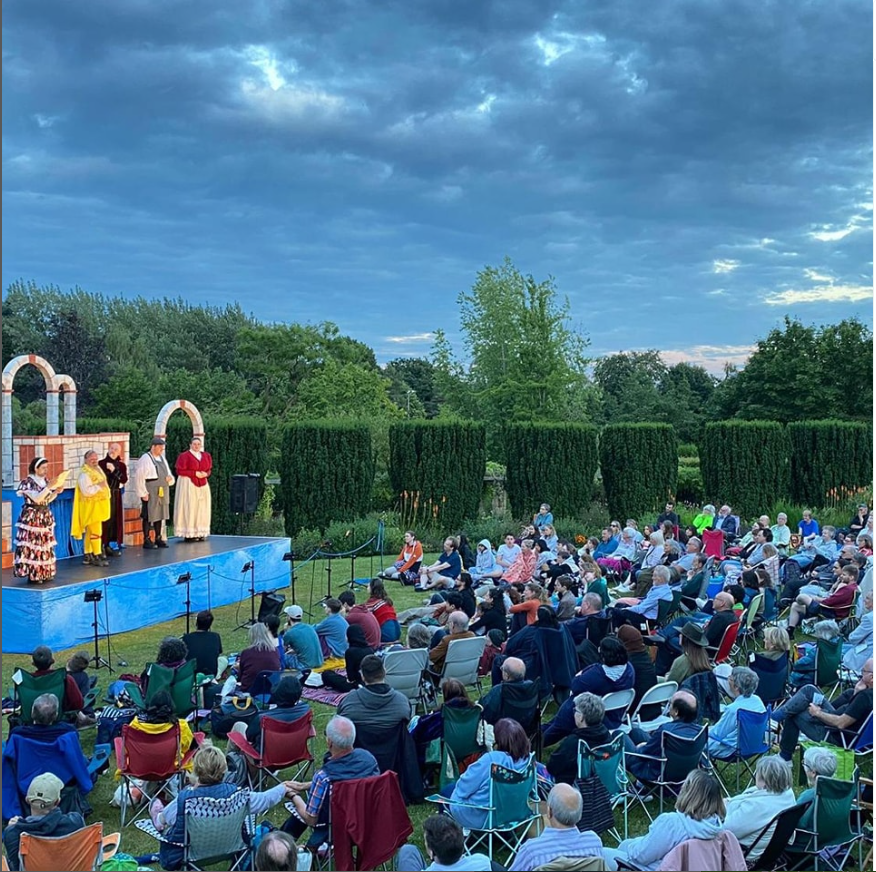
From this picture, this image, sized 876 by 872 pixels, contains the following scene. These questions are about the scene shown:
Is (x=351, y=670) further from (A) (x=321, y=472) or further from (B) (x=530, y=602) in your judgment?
(A) (x=321, y=472)

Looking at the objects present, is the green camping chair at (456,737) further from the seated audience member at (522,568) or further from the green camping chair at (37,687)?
the seated audience member at (522,568)

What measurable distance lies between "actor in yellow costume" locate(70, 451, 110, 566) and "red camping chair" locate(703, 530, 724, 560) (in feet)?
30.3

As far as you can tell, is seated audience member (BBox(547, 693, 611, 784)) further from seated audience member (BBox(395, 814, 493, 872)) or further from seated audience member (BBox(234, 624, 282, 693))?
seated audience member (BBox(234, 624, 282, 693))

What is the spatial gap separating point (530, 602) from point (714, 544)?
19.7 feet

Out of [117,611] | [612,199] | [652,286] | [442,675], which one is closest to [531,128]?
[612,199]

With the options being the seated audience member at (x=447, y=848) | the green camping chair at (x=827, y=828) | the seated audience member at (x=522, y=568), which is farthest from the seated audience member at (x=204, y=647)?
the seated audience member at (x=522, y=568)

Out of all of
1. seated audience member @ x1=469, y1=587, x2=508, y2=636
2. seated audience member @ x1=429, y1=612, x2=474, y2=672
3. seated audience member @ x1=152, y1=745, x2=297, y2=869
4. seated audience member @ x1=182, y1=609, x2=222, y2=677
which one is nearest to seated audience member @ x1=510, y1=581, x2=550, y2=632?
seated audience member @ x1=469, y1=587, x2=508, y2=636

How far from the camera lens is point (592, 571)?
11.6 meters

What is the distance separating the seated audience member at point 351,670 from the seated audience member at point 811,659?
3979 millimetres

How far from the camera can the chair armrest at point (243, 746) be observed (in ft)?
20.0

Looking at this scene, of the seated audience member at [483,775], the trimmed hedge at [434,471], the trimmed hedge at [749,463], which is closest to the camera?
the seated audience member at [483,775]

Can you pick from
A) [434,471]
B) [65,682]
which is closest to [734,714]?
[65,682]

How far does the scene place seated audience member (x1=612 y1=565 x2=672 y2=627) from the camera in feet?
34.0

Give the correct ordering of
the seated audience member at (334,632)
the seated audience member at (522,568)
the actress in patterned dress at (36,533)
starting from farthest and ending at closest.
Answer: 1. the seated audience member at (522,568)
2. the actress in patterned dress at (36,533)
3. the seated audience member at (334,632)
